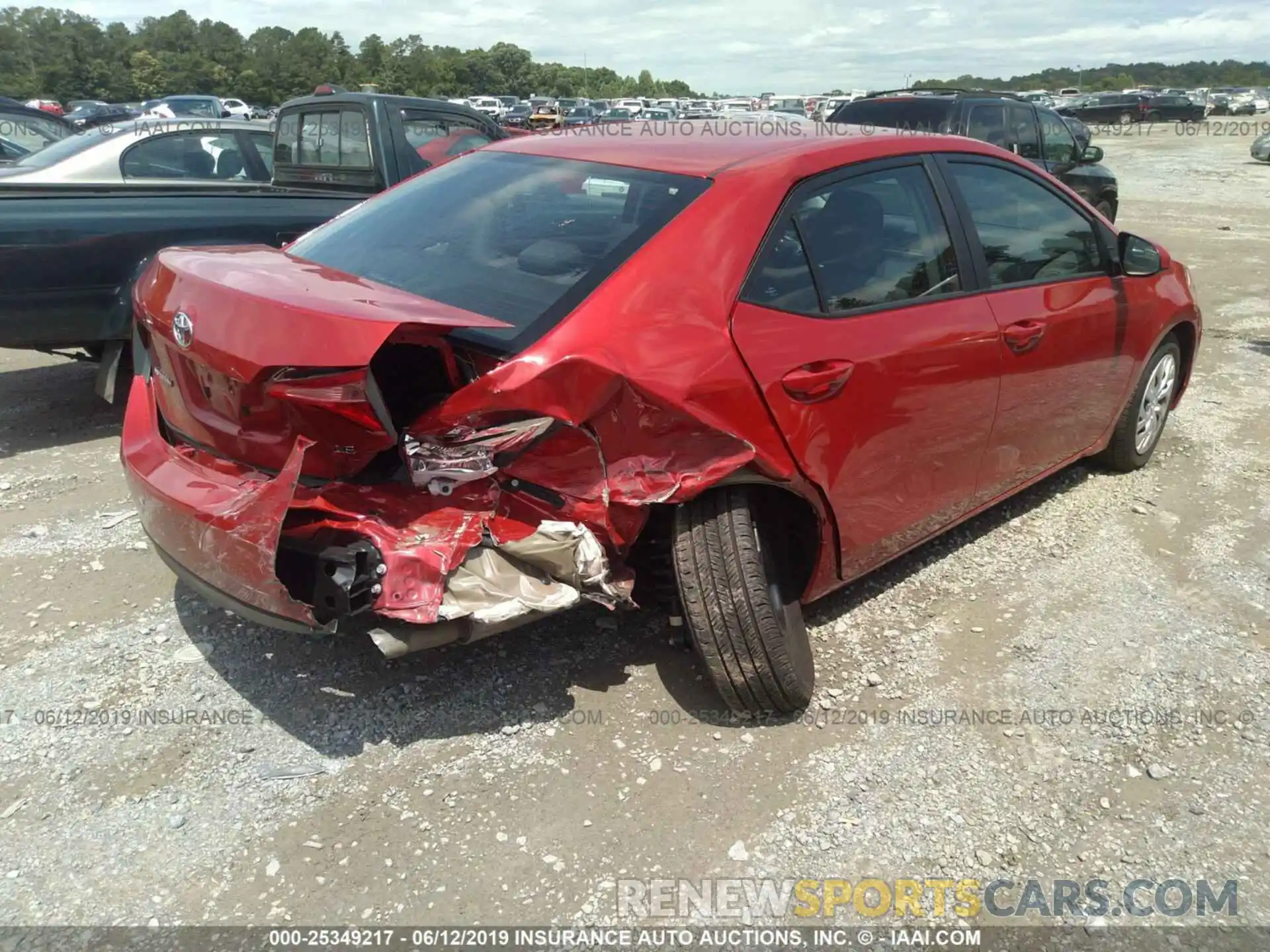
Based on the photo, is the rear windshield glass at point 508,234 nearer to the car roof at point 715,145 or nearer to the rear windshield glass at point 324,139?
the car roof at point 715,145

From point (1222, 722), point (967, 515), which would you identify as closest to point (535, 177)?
point (967, 515)

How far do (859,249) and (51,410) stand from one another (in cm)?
485

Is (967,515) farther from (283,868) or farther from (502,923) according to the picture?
(283,868)

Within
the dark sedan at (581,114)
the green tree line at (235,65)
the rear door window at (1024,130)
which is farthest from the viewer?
the green tree line at (235,65)

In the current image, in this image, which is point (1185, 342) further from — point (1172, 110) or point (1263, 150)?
point (1172, 110)

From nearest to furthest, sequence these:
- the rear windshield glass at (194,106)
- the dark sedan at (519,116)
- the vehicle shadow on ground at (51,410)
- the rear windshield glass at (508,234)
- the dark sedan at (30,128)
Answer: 1. the rear windshield glass at (508,234)
2. the vehicle shadow on ground at (51,410)
3. the dark sedan at (30,128)
4. the rear windshield glass at (194,106)
5. the dark sedan at (519,116)

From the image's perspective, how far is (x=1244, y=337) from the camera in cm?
758

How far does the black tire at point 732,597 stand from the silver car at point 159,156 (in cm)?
493

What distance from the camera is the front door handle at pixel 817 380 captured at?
8.63ft

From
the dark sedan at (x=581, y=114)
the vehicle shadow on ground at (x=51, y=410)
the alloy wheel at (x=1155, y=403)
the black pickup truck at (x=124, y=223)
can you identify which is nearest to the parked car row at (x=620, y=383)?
the alloy wheel at (x=1155, y=403)

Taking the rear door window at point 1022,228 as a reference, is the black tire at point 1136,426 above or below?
below

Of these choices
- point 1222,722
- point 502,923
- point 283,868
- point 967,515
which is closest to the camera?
point 502,923

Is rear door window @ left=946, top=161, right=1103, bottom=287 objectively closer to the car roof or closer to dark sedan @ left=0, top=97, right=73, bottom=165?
the car roof

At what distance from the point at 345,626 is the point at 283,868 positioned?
92 cm
